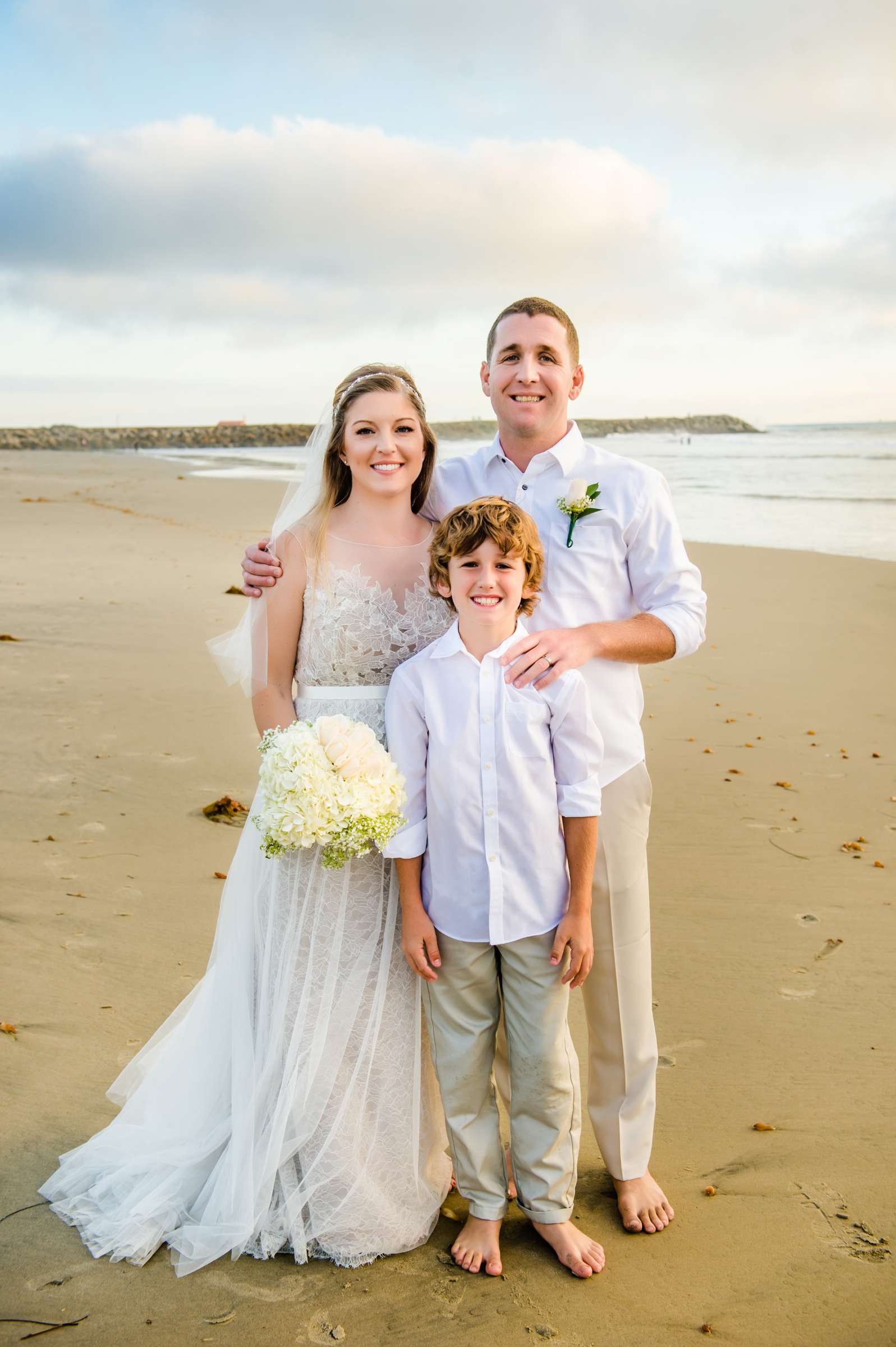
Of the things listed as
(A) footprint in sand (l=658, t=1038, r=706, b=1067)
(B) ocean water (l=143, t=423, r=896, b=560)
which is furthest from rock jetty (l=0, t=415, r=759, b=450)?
(A) footprint in sand (l=658, t=1038, r=706, b=1067)

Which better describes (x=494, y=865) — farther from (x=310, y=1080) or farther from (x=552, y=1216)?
(x=552, y=1216)

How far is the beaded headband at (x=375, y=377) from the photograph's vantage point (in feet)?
10.5

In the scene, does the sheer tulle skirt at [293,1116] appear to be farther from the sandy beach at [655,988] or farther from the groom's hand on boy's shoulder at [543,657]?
the groom's hand on boy's shoulder at [543,657]

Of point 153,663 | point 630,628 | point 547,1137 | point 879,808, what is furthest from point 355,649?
point 153,663

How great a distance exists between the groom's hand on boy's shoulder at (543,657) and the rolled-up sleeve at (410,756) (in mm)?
256

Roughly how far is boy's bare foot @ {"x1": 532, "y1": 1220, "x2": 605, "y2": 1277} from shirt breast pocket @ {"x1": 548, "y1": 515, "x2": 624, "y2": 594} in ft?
5.82

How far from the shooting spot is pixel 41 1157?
3287mm

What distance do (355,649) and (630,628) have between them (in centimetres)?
79

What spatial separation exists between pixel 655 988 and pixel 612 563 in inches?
79.3

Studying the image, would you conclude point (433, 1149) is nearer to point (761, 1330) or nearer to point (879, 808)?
point (761, 1330)

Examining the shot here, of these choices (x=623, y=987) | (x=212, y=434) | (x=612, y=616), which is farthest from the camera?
(x=212, y=434)

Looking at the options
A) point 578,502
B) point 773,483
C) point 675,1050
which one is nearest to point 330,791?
point 578,502

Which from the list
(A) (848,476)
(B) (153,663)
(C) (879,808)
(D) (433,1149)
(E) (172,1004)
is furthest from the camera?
(A) (848,476)

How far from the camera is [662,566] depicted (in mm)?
3242
